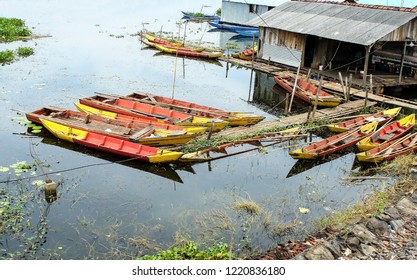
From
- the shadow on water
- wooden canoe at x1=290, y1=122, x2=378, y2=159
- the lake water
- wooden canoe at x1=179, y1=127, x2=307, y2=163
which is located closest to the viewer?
the lake water

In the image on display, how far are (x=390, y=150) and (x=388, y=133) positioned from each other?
192 centimetres

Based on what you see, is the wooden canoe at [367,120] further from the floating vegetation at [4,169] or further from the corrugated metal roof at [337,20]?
the floating vegetation at [4,169]

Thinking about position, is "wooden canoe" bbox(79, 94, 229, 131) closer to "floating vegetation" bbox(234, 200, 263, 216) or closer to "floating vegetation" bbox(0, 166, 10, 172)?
"floating vegetation" bbox(234, 200, 263, 216)

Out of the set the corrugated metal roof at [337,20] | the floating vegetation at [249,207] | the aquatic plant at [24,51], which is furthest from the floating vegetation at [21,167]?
the aquatic plant at [24,51]

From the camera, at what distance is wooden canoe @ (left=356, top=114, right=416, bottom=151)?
15547 mm

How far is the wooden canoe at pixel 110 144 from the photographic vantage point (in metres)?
14.1

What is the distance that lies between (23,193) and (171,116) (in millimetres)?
6743

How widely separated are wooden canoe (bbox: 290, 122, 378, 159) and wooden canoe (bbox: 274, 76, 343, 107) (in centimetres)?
340

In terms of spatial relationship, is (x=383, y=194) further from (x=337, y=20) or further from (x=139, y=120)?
(x=337, y=20)

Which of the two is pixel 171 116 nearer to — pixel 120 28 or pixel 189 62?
pixel 189 62

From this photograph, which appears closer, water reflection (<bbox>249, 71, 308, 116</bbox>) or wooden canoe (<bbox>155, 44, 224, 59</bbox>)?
water reflection (<bbox>249, 71, 308, 116</bbox>)

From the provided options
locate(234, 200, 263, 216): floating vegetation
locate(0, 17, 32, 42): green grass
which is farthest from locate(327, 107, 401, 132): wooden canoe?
locate(0, 17, 32, 42): green grass

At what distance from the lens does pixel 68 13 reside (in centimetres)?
5788

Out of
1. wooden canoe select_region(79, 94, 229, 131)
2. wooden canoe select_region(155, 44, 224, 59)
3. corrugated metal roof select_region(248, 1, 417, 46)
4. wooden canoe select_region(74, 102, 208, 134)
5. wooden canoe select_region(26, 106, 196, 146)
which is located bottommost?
wooden canoe select_region(26, 106, 196, 146)
